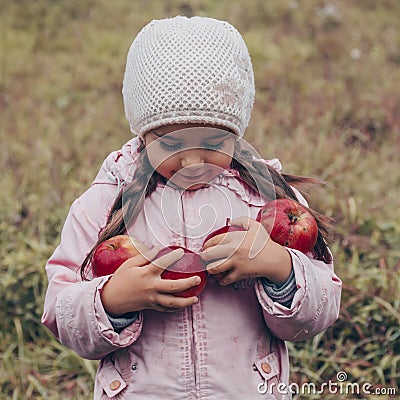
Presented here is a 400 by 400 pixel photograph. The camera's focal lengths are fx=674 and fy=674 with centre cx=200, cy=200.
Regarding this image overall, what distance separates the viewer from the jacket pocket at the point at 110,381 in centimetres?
173

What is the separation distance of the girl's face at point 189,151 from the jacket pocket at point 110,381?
0.51 m

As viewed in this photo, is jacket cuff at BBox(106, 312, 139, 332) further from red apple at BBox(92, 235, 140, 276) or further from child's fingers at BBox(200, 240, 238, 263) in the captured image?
child's fingers at BBox(200, 240, 238, 263)

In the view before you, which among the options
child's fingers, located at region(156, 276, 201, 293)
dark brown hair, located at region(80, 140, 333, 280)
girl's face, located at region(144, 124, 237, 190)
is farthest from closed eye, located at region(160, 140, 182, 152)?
child's fingers, located at region(156, 276, 201, 293)

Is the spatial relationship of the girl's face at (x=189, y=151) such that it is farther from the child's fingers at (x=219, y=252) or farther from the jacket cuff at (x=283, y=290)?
the jacket cuff at (x=283, y=290)

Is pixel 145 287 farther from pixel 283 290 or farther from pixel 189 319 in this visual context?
pixel 283 290

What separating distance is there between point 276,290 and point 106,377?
1.66 ft

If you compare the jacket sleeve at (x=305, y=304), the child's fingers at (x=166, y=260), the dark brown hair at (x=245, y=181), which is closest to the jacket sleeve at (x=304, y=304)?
the jacket sleeve at (x=305, y=304)

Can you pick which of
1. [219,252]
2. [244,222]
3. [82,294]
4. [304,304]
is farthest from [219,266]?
[82,294]

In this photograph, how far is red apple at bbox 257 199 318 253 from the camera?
171 centimetres

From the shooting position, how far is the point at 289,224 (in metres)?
1.71

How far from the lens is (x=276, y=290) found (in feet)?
5.57

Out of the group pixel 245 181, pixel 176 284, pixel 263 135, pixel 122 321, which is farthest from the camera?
pixel 263 135

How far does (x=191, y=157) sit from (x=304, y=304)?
0.46m

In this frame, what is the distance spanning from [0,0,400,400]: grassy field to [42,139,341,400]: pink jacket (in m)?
1.16
